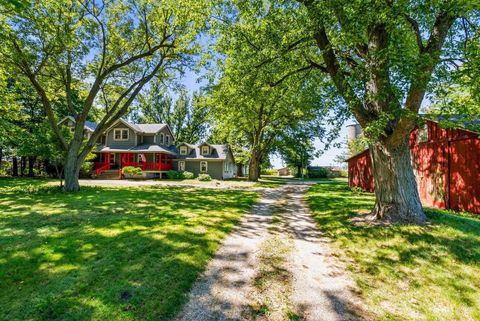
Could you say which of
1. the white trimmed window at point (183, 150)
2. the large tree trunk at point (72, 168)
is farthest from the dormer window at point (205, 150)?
the large tree trunk at point (72, 168)

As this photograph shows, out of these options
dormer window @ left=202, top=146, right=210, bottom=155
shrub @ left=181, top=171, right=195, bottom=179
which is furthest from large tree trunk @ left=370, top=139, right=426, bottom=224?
dormer window @ left=202, top=146, right=210, bottom=155

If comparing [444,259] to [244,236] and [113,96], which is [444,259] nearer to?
[244,236]

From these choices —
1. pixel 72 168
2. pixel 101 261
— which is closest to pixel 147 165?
pixel 72 168

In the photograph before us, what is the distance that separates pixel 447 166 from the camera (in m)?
10.6

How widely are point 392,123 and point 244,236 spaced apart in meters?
5.54

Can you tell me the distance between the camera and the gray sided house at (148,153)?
29.4 metres

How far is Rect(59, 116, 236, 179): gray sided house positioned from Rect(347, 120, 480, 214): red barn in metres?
23.4

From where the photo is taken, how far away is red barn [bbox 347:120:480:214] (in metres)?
9.65

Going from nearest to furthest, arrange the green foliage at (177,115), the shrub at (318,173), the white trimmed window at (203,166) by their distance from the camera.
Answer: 1. the white trimmed window at (203,166)
2. the green foliage at (177,115)
3. the shrub at (318,173)

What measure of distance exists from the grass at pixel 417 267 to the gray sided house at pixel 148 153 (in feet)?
87.8

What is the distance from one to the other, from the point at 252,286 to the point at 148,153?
29331mm

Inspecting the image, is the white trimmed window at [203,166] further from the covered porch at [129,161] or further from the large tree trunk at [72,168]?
the large tree trunk at [72,168]

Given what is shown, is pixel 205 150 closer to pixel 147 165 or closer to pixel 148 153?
pixel 148 153

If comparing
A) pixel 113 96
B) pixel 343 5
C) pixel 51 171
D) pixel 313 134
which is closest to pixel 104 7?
pixel 113 96
